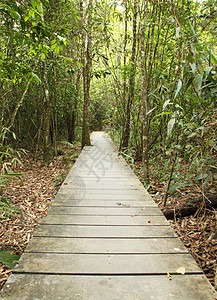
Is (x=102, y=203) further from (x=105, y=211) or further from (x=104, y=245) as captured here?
(x=104, y=245)

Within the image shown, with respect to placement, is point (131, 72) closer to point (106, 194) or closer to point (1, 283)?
point (106, 194)

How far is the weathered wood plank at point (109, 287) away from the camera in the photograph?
1075 millimetres

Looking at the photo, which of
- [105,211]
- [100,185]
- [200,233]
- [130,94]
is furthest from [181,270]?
[130,94]

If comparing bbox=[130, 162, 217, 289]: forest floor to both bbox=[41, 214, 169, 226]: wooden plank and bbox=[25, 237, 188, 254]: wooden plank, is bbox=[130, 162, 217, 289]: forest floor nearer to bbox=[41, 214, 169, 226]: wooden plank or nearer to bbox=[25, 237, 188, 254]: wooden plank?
bbox=[41, 214, 169, 226]: wooden plank

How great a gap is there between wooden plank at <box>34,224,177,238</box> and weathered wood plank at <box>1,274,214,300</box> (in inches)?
17.2

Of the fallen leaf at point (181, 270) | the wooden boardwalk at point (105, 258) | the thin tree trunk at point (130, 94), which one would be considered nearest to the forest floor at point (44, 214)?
the wooden boardwalk at point (105, 258)

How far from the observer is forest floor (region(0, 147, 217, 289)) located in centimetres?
196

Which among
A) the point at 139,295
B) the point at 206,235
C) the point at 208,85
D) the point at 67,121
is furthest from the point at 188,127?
the point at 67,121

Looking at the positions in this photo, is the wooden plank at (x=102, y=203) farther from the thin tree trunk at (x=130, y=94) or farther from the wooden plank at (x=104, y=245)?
the thin tree trunk at (x=130, y=94)

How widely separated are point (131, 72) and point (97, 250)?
11.9ft

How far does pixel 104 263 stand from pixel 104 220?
590 millimetres

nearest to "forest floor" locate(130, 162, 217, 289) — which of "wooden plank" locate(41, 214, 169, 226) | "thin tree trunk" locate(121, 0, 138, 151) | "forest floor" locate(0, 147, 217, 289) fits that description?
"forest floor" locate(0, 147, 217, 289)

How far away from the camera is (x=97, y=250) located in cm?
145

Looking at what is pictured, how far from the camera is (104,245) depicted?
1.51 m
